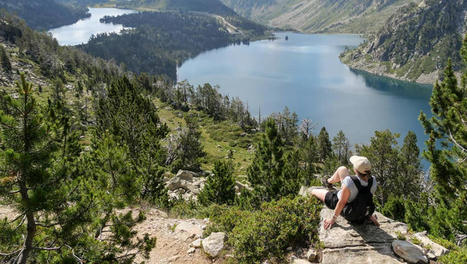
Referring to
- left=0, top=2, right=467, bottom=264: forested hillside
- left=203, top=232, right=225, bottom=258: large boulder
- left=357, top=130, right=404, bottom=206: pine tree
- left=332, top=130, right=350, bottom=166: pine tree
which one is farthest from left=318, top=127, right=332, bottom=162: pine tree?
left=203, top=232, right=225, bottom=258: large boulder

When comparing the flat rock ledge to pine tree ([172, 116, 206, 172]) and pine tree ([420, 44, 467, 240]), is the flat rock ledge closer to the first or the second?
pine tree ([420, 44, 467, 240])

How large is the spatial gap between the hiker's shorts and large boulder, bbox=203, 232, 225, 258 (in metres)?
4.01

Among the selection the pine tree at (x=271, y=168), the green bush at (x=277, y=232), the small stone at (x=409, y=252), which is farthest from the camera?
the pine tree at (x=271, y=168)

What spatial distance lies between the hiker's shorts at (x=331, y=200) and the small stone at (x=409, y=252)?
1.88 metres

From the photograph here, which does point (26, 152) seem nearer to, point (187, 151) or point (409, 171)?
point (409, 171)

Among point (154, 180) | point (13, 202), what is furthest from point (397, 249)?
point (154, 180)

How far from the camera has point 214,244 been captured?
34.9 ft

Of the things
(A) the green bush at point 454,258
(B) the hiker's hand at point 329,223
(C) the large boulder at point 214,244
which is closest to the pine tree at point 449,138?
(A) the green bush at point 454,258

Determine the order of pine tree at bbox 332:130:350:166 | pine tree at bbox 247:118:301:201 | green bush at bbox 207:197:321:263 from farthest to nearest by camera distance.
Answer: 1. pine tree at bbox 332:130:350:166
2. pine tree at bbox 247:118:301:201
3. green bush at bbox 207:197:321:263

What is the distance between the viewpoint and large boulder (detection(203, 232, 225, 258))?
10.3 m

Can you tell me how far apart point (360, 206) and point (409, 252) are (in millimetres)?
1669

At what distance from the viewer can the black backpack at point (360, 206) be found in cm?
842

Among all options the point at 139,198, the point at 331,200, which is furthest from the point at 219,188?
the point at 331,200

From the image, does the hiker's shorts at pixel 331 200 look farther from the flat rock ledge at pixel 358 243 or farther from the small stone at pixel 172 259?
the small stone at pixel 172 259
